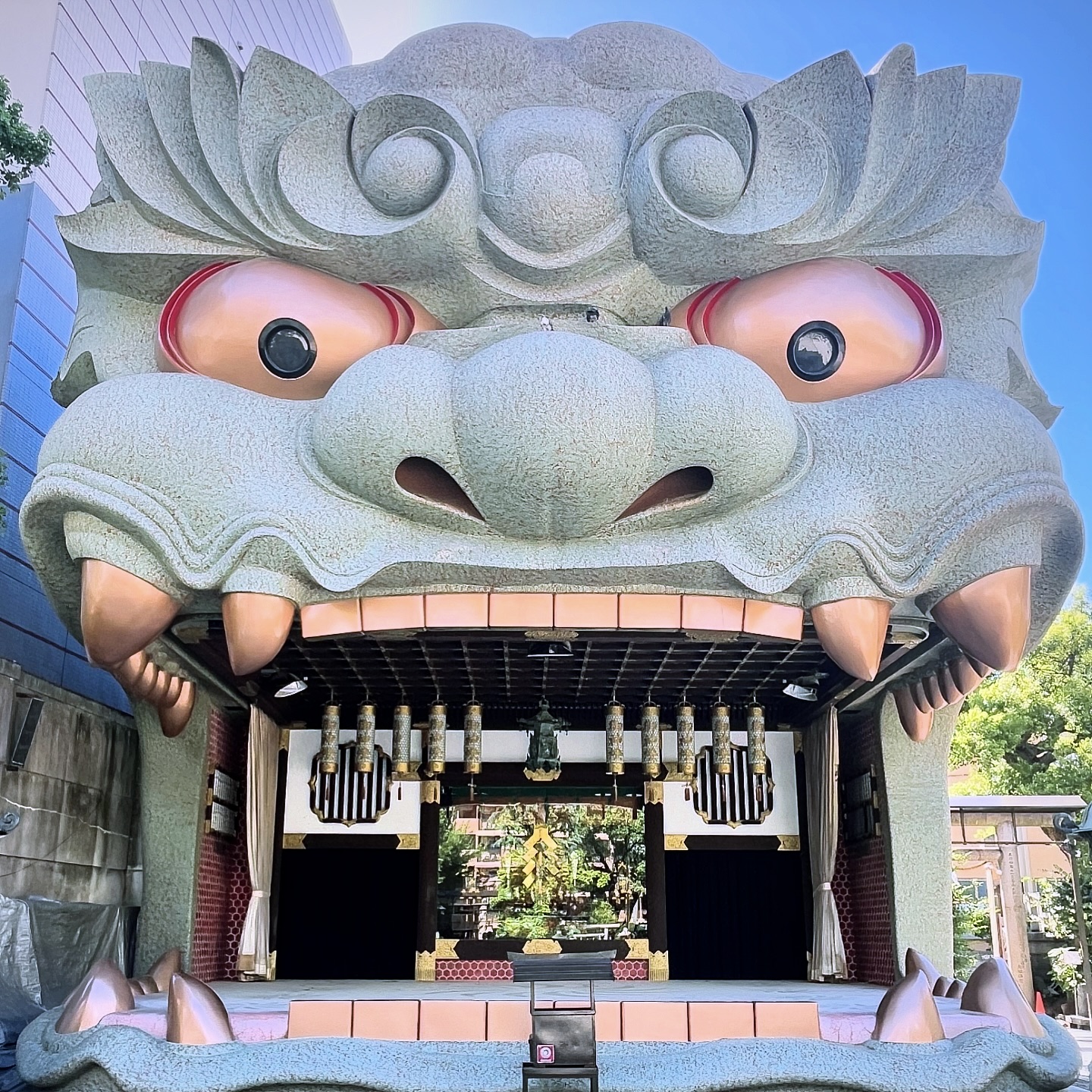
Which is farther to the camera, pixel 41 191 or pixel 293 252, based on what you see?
pixel 41 191

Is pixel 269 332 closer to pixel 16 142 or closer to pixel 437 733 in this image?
pixel 16 142

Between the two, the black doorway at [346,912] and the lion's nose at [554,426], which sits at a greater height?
the lion's nose at [554,426]

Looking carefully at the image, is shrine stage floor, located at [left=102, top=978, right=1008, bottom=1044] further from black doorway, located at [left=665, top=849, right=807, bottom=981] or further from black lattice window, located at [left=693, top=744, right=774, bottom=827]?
black lattice window, located at [left=693, top=744, right=774, bottom=827]

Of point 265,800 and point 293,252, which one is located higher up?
point 293,252

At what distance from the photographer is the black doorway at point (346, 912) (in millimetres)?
9969

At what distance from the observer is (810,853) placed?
976 cm

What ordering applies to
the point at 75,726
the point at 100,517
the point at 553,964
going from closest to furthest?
the point at 553,964 → the point at 100,517 → the point at 75,726

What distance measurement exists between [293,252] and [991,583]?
14.3 feet

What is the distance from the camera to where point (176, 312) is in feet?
21.6

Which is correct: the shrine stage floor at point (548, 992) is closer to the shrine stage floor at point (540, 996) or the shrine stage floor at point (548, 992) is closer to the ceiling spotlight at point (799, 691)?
the shrine stage floor at point (540, 996)

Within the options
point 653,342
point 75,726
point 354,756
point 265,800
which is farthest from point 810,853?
point 75,726

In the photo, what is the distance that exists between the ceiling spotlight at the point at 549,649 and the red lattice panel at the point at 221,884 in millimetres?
2751

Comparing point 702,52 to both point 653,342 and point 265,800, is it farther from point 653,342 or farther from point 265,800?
point 265,800

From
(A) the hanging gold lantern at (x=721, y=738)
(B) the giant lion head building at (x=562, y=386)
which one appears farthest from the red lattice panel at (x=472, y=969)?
(B) the giant lion head building at (x=562, y=386)
